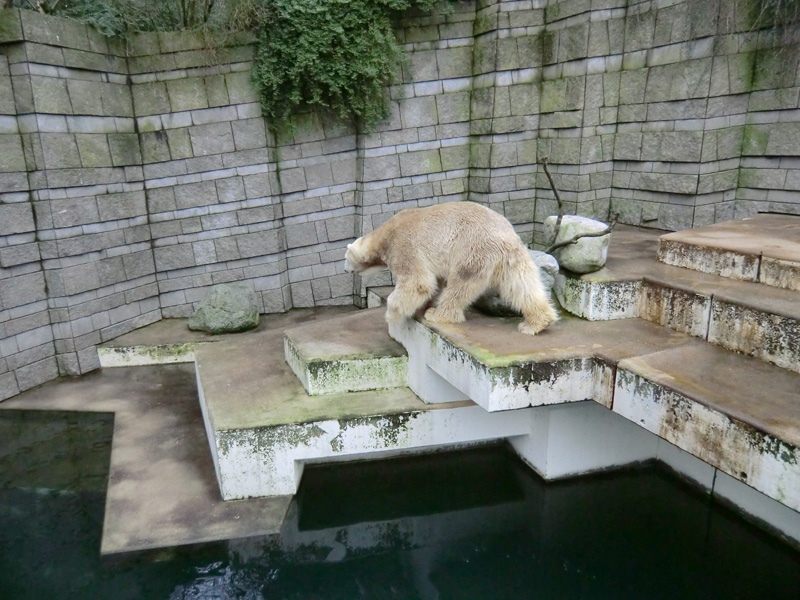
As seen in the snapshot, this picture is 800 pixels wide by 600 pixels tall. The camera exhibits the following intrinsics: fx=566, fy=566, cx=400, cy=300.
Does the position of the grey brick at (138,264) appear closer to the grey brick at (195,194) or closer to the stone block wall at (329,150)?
the stone block wall at (329,150)

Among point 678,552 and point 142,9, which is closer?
point 678,552

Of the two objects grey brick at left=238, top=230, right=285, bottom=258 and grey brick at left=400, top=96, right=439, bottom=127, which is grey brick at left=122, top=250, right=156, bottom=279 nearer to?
grey brick at left=238, top=230, right=285, bottom=258

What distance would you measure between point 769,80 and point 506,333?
14.2 feet

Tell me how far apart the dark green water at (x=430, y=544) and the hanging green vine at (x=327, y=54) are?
180 inches

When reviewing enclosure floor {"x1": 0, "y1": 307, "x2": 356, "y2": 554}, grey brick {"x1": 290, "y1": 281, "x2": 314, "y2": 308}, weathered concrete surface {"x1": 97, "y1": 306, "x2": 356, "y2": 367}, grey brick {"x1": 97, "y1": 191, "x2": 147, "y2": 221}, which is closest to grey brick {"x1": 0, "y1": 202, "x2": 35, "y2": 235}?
grey brick {"x1": 97, "y1": 191, "x2": 147, "y2": 221}

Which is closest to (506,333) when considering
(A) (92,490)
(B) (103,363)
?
(A) (92,490)

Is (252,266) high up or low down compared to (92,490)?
up

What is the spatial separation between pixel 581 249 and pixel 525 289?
0.81m

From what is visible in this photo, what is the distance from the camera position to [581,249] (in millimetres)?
4574

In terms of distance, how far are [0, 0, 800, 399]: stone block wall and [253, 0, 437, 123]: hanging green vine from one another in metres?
0.32

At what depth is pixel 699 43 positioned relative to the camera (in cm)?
614

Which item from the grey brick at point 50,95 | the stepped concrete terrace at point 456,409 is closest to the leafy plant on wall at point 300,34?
the grey brick at point 50,95

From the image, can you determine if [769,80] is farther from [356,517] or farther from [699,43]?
[356,517]

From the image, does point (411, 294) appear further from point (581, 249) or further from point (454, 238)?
point (581, 249)
